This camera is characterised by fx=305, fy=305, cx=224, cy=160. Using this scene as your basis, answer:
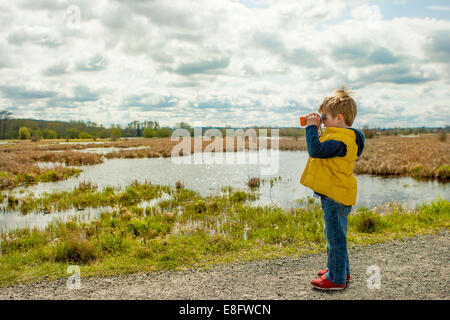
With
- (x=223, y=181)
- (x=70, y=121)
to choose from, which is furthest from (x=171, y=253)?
(x=70, y=121)

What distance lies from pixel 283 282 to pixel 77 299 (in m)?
2.84

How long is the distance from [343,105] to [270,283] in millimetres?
2659

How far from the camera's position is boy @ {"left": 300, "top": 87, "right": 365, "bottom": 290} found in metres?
3.73

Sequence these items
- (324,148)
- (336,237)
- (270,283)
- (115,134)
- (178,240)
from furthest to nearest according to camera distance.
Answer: (115,134)
(178,240)
(270,283)
(336,237)
(324,148)

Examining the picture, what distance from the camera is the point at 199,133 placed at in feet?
278

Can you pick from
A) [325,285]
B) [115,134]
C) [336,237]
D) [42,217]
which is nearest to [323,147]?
[336,237]

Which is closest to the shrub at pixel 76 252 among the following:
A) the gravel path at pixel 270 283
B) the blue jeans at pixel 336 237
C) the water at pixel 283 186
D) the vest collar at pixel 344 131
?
the gravel path at pixel 270 283

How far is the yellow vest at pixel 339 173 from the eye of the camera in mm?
3754

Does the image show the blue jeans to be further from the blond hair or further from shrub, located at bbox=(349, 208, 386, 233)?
shrub, located at bbox=(349, 208, 386, 233)

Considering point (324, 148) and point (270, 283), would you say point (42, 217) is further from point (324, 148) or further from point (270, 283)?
point (324, 148)

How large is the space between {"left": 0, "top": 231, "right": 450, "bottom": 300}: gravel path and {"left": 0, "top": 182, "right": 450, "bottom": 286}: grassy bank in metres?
0.40

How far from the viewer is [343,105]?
12.5 ft

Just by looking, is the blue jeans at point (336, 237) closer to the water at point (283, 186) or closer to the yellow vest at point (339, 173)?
the yellow vest at point (339, 173)
